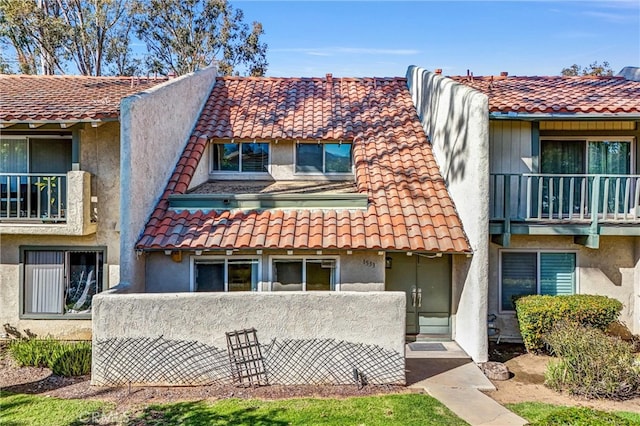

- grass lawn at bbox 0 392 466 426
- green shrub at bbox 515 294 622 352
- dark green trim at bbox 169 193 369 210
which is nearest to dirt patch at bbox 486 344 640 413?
green shrub at bbox 515 294 622 352

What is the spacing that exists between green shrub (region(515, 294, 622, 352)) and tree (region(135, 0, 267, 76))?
2536 centimetres

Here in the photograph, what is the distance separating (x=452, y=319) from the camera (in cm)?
1263

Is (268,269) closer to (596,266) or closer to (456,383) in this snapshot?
(456,383)

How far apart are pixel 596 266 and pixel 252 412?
10340mm

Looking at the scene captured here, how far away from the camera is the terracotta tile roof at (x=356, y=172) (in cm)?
1120

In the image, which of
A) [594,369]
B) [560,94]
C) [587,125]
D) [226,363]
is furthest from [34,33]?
[594,369]

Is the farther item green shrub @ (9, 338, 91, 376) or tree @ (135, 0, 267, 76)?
tree @ (135, 0, 267, 76)

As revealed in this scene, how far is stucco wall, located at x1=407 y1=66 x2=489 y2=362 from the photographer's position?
10.6 meters

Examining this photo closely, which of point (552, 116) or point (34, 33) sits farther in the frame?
point (34, 33)

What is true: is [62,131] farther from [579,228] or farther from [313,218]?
[579,228]

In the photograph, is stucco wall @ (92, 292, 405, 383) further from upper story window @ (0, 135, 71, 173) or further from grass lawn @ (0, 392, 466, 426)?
upper story window @ (0, 135, 71, 173)

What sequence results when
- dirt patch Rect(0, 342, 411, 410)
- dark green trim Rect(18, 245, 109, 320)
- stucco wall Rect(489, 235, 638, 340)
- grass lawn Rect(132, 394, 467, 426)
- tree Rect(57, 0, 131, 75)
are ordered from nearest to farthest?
1. grass lawn Rect(132, 394, 467, 426)
2. dirt patch Rect(0, 342, 411, 410)
3. dark green trim Rect(18, 245, 109, 320)
4. stucco wall Rect(489, 235, 638, 340)
5. tree Rect(57, 0, 131, 75)

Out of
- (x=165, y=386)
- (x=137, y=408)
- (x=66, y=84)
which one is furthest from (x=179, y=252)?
(x=66, y=84)

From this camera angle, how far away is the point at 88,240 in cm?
1241
